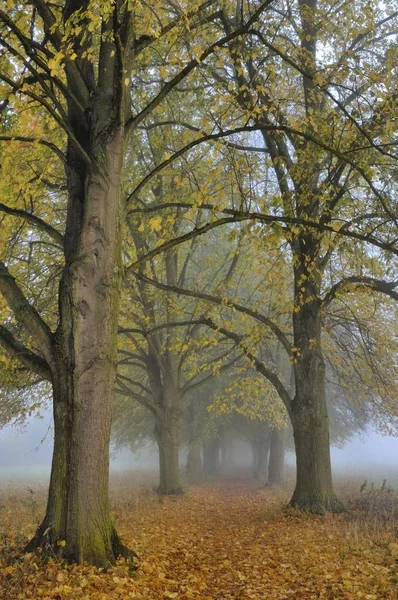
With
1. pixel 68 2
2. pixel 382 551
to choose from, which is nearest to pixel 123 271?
pixel 68 2

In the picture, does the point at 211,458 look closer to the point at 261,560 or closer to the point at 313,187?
the point at 313,187

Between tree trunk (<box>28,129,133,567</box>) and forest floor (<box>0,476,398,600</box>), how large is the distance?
14.0 inches

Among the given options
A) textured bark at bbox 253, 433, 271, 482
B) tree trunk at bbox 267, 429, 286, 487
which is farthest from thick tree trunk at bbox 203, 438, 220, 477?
tree trunk at bbox 267, 429, 286, 487

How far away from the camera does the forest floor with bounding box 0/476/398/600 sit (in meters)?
4.48

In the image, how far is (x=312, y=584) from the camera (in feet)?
16.3

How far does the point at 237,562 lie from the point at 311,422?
175 inches

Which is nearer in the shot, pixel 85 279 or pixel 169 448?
pixel 85 279

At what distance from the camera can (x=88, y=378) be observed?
5.45 m

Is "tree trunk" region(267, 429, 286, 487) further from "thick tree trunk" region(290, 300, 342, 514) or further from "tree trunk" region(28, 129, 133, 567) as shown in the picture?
"tree trunk" region(28, 129, 133, 567)

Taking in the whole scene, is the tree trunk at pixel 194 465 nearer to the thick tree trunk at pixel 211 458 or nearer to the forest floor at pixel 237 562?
the thick tree trunk at pixel 211 458

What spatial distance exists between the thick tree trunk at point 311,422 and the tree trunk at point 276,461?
38.0 ft

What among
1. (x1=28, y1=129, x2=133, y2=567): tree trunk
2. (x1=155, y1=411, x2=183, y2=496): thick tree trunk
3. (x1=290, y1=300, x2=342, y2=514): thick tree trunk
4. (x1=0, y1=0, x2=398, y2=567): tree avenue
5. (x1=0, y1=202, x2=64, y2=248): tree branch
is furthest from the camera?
(x1=155, y1=411, x2=183, y2=496): thick tree trunk

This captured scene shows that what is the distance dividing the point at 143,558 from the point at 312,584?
202 centimetres

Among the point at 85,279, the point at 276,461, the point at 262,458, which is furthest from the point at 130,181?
the point at 262,458
